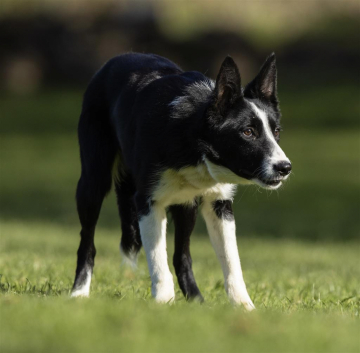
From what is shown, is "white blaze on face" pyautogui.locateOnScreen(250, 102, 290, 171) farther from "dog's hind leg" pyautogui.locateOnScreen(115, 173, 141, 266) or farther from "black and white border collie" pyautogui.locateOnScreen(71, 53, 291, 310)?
"dog's hind leg" pyautogui.locateOnScreen(115, 173, 141, 266)

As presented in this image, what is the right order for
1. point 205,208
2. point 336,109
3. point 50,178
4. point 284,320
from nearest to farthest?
point 284,320 → point 205,208 → point 50,178 → point 336,109

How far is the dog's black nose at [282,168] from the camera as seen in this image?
16.5 ft

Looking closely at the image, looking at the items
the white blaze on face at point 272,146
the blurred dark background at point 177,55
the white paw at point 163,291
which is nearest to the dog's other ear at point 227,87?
the white blaze on face at point 272,146

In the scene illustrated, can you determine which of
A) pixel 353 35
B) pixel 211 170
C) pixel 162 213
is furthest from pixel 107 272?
pixel 353 35

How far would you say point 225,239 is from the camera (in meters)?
5.68

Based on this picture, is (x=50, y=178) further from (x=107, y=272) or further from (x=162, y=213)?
(x=162, y=213)

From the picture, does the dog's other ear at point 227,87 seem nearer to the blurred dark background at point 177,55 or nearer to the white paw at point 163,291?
the white paw at point 163,291

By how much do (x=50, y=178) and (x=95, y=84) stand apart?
14.6 metres

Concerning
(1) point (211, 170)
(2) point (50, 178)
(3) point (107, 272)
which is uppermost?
(1) point (211, 170)

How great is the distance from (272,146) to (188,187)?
2.60ft

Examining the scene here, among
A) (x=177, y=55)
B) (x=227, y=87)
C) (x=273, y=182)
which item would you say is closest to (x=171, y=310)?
(x=273, y=182)

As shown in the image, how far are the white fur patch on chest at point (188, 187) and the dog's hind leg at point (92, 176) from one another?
Result: 887 millimetres

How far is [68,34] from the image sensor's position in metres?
30.2

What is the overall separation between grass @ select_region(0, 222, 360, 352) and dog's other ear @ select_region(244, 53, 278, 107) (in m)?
1.53
